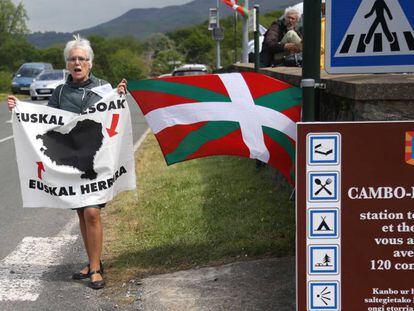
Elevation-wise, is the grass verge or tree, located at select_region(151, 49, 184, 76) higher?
the grass verge

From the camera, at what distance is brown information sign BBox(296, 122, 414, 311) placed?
10.6ft

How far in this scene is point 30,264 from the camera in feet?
17.5

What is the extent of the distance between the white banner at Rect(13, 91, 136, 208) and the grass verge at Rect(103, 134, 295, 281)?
2.49ft

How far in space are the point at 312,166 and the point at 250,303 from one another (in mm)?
1297

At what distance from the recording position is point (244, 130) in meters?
4.23

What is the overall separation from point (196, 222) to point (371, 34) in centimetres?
323

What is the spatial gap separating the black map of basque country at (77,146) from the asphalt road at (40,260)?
0.90m

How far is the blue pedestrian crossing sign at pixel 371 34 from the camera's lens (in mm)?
3322

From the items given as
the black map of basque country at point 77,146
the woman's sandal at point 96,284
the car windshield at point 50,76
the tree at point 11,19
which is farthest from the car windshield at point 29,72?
the tree at point 11,19

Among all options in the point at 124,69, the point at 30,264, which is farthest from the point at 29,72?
the point at 30,264

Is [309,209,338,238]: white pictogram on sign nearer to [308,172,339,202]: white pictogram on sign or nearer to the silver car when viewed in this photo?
[308,172,339,202]: white pictogram on sign

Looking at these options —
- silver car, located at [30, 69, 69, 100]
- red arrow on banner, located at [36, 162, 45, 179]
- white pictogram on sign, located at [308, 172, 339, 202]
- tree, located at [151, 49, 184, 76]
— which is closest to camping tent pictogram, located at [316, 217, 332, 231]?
white pictogram on sign, located at [308, 172, 339, 202]

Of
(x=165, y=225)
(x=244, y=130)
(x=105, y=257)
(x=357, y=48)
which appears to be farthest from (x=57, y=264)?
(x=357, y=48)

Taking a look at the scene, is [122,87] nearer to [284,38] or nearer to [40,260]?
[40,260]
